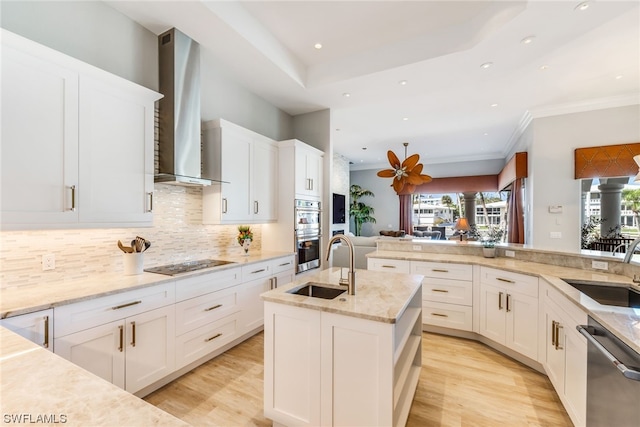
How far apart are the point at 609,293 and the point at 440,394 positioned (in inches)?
57.1

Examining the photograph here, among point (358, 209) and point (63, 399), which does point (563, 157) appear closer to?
point (358, 209)

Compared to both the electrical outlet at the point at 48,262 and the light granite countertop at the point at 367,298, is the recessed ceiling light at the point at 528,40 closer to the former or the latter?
the light granite countertop at the point at 367,298

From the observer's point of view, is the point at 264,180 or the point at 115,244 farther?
the point at 264,180

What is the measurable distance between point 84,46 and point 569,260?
4.54 metres

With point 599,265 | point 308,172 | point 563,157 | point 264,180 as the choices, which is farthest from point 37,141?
point 563,157

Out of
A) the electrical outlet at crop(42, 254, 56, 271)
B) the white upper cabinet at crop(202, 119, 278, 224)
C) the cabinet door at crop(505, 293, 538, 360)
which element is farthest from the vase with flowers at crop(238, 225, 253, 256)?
the cabinet door at crop(505, 293, 538, 360)

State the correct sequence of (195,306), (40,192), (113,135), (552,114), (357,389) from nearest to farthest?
(357,389), (40,192), (113,135), (195,306), (552,114)

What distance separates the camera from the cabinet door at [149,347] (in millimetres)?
Answer: 1938

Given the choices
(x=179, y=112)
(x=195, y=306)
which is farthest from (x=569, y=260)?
(x=179, y=112)

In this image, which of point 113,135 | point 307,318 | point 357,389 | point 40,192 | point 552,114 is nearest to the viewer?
point 357,389

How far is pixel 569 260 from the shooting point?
254 cm

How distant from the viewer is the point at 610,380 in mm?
1321

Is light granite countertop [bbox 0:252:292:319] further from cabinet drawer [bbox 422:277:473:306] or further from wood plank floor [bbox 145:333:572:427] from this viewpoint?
cabinet drawer [bbox 422:277:473:306]

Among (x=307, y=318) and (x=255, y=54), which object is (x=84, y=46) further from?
(x=307, y=318)
